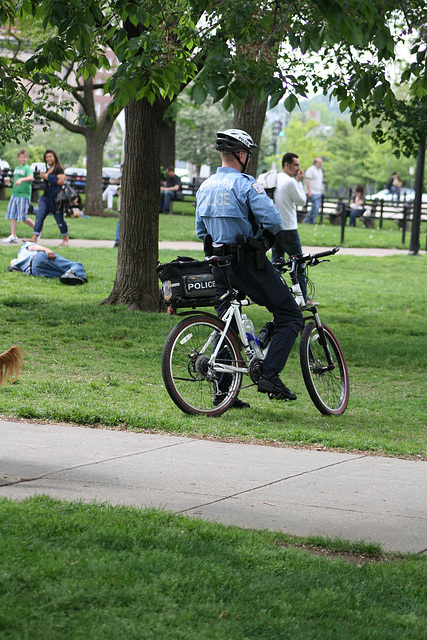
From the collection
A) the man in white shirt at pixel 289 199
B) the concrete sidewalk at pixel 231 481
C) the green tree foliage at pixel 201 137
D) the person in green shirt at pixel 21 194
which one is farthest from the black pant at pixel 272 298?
the green tree foliage at pixel 201 137

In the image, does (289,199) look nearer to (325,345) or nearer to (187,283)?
(325,345)

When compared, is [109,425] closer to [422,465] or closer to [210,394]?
[210,394]

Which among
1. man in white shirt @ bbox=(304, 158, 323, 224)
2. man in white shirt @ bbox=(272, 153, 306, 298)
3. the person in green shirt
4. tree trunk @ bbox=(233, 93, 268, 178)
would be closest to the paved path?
the person in green shirt

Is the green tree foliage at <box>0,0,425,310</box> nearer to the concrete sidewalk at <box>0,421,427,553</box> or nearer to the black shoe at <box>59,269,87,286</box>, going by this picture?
the concrete sidewalk at <box>0,421,427,553</box>

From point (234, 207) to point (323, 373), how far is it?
63.6 inches

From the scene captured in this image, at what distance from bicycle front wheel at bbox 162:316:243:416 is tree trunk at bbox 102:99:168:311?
16.0ft

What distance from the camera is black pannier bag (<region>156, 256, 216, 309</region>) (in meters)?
6.57

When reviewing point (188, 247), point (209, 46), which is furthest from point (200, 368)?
point (188, 247)

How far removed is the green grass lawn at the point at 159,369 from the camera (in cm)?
650

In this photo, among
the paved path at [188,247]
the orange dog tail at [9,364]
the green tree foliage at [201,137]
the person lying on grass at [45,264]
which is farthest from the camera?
the green tree foliage at [201,137]

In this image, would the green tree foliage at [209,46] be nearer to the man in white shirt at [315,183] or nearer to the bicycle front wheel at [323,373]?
the bicycle front wheel at [323,373]

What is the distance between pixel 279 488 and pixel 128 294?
7.07 m

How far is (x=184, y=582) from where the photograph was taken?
3.42 meters

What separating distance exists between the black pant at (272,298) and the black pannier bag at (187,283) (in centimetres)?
13
